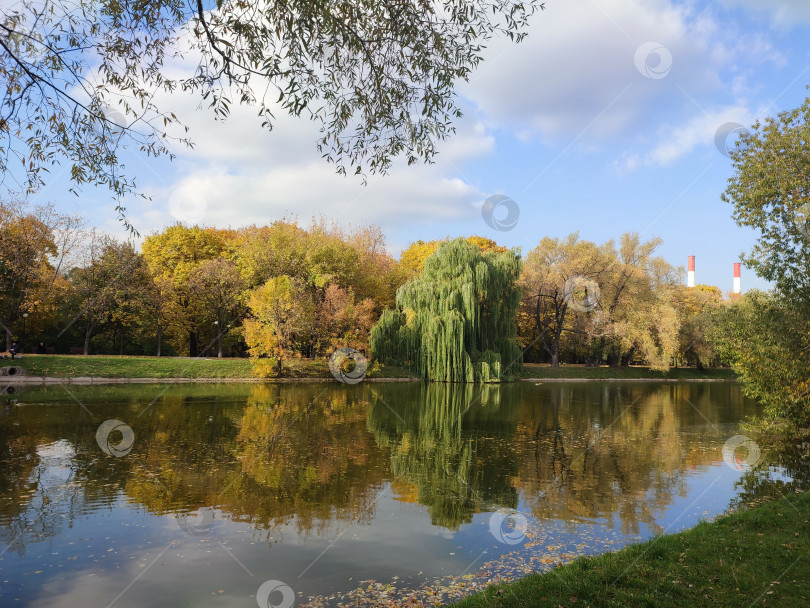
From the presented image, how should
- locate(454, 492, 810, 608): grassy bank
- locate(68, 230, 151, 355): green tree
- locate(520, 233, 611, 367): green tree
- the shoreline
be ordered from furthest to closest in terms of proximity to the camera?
1. locate(520, 233, 611, 367): green tree
2. locate(68, 230, 151, 355): green tree
3. the shoreline
4. locate(454, 492, 810, 608): grassy bank

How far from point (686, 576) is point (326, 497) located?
564 centimetres

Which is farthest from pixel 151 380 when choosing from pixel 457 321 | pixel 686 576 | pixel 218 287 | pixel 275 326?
pixel 686 576

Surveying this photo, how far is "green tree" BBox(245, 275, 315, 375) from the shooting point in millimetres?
34062

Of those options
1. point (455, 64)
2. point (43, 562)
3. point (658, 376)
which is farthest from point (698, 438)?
point (658, 376)

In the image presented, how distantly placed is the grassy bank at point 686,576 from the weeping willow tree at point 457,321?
2791 cm

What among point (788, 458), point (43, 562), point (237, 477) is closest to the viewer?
point (43, 562)

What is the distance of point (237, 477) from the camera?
33.8 feet

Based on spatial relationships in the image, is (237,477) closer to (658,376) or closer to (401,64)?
(401,64)

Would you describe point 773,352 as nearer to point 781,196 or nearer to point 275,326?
point 781,196

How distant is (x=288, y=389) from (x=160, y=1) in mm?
24473

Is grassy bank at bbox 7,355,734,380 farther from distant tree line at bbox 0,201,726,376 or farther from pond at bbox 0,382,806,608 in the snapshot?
pond at bbox 0,382,806,608

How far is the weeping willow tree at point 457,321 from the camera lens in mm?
34781

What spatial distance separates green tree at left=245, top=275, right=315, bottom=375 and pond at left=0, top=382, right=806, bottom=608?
14.5 metres

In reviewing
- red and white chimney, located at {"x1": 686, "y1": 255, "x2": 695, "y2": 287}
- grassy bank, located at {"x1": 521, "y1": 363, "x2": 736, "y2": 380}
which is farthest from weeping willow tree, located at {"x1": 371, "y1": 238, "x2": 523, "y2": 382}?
red and white chimney, located at {"x1": 686, "y1": 255, "x2": 695, "y2": 287}
